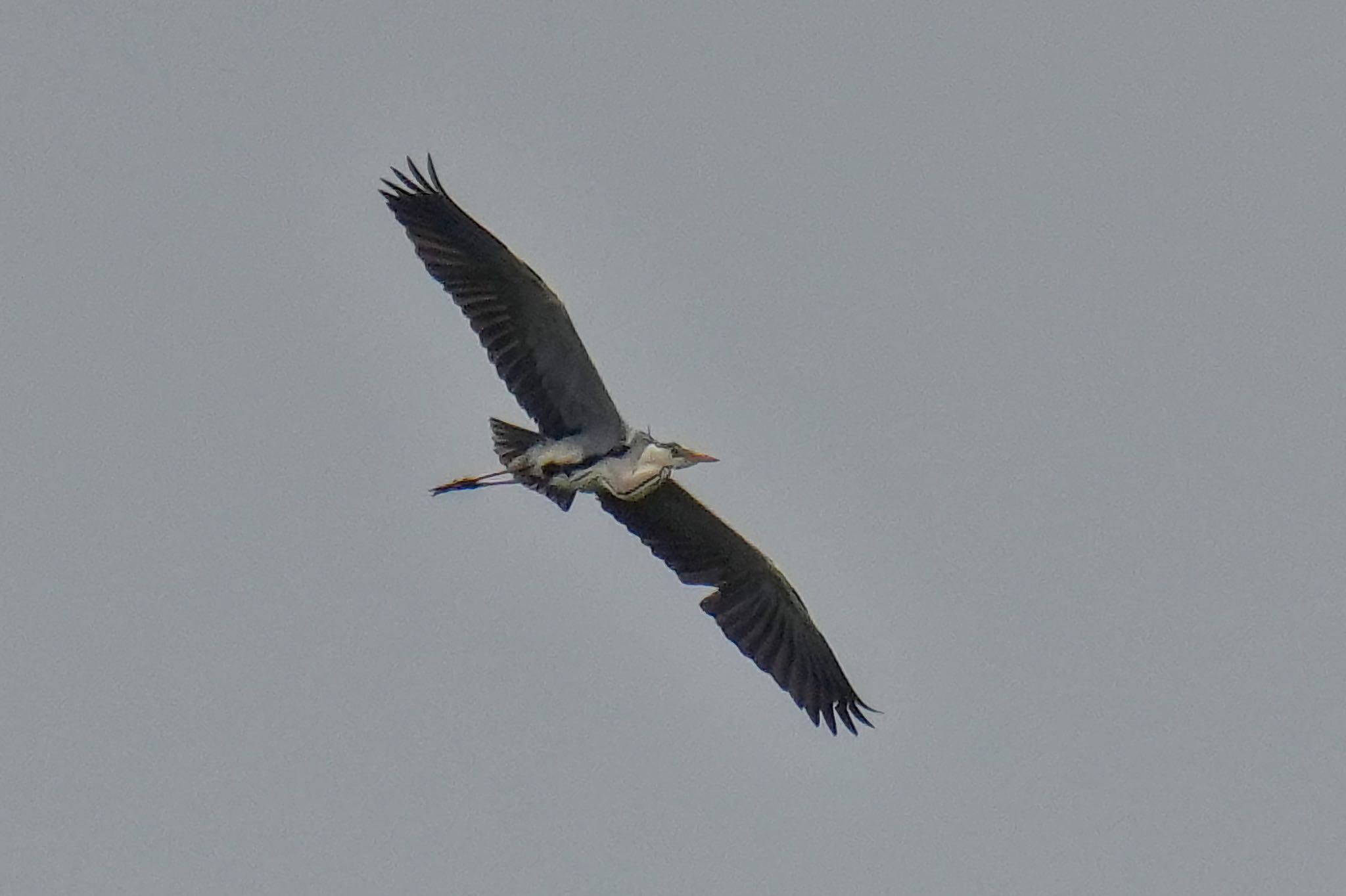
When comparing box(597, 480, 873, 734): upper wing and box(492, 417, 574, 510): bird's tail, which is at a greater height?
box(492, 417, 574, 510): bird's tail

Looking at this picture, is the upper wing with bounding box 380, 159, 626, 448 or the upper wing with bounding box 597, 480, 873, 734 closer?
the upper wing with bounding box 380, 159, 626, 448

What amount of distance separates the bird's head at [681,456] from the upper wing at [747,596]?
662 mm

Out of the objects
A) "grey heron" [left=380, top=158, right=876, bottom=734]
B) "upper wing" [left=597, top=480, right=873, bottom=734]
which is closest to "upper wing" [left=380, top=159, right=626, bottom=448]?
"grey heron" [left=380, top=158, right=876, bottom=734]

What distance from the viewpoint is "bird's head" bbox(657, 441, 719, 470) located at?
1700 cm

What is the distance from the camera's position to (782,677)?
18.6 m

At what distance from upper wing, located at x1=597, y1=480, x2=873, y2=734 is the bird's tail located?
767 mm

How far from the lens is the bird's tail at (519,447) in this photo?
16.9 meters

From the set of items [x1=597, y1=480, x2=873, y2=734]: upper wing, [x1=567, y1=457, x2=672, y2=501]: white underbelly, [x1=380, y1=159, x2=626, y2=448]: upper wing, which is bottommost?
[x1=597, y1=480, x2=873, y2=734]: upper wing

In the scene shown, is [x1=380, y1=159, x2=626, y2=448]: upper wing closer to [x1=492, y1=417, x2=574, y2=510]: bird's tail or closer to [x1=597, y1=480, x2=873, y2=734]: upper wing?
[x1=492, y1=417, x2=574, y2=510]: bird's tail

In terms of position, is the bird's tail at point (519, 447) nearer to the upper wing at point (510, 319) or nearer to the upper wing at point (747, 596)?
the upper wing at point (510, 319)

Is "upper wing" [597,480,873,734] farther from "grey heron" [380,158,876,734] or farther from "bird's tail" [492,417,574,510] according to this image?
"bird's tail" [492,417,574,510]

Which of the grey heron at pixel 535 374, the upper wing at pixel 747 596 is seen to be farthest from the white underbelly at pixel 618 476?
the upper wing at pixel 747 596


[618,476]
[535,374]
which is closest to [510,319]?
[535,374]

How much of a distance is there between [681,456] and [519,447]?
1114 millimetres
